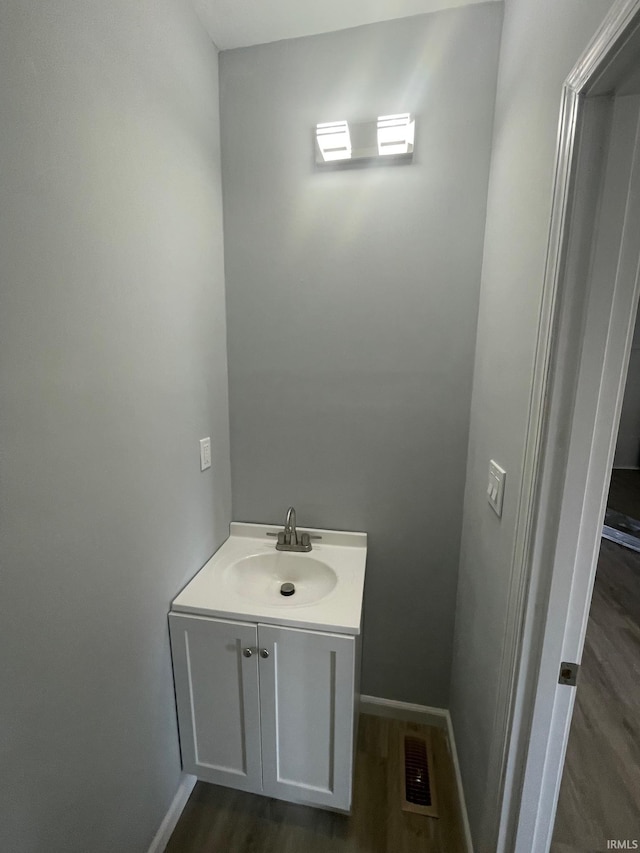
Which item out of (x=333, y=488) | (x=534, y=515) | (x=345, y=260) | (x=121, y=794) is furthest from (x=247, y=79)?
(x=121, y=794)

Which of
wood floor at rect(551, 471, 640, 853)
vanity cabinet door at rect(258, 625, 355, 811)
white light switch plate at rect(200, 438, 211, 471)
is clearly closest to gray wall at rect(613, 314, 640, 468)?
wood floor at rect(551, 471, 640, 853)

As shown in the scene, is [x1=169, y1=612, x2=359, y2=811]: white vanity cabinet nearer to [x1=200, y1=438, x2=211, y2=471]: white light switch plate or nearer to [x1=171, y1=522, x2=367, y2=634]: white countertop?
[x1=171, y1=522, x2=367, y2=634]: white countertop

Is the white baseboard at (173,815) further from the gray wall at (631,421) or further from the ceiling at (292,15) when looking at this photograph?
the gray wall at (631,421)

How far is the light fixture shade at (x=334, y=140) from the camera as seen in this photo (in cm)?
126

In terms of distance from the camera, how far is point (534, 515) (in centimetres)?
79

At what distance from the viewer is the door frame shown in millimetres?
669

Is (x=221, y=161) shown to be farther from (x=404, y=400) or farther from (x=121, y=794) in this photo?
(x=121, y=794)

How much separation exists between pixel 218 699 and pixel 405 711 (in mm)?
934

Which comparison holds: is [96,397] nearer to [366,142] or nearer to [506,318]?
[506,318]

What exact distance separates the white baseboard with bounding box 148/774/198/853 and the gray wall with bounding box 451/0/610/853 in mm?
1020

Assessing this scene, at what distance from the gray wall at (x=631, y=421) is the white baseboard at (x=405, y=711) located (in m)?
4.90

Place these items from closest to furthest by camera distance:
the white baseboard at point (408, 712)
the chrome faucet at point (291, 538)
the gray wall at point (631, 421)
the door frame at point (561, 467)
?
the door frame at point (561, 467) < the chrome faucet at point (291, 538) < the white baseboard at point (408, 712) < the gray wall at point (631, 421)

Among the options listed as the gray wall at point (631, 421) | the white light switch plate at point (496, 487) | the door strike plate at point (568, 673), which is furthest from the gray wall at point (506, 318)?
the gray wall at point (631, 421)

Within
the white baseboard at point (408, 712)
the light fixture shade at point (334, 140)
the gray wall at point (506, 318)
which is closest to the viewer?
the gray wall at point (506, 318)
